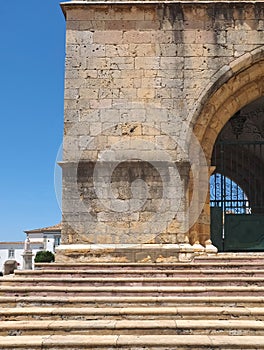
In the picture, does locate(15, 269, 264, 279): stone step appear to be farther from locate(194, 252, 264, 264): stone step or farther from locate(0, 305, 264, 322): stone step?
locate(0, 305, 264, 322): stone step

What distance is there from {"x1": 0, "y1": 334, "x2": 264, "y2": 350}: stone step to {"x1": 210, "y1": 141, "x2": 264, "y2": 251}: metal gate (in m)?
5.31

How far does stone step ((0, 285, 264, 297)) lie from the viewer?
615 cm

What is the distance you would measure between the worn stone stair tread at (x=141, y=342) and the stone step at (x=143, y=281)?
153 centimetres

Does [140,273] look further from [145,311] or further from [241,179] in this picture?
[241,179]

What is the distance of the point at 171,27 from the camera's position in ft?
29.1

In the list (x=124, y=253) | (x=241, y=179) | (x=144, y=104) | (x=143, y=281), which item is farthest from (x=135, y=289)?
(x=241, y=179)

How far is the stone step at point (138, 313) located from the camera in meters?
5.54

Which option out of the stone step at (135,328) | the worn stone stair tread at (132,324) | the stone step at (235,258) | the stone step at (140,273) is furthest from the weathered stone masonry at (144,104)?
the stone step at (135,328)

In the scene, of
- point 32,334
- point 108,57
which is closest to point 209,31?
point 108,57

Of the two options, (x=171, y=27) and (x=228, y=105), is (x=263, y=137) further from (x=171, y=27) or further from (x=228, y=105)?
A: (x=171, y=27)

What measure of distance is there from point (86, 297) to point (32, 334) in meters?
1.04

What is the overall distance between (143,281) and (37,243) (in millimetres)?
41418

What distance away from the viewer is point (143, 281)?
6551mm

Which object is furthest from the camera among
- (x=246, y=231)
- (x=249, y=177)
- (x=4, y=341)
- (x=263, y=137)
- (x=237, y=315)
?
(x=249, y=177)
